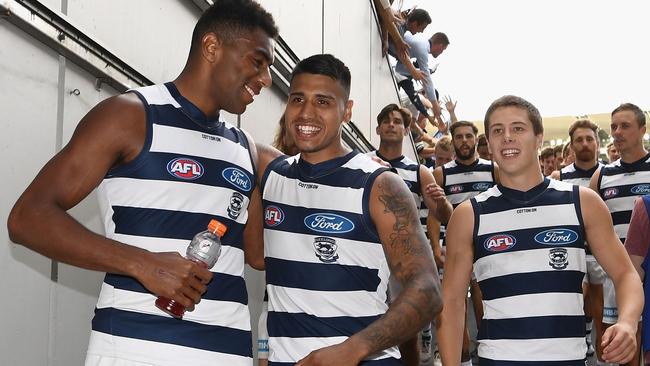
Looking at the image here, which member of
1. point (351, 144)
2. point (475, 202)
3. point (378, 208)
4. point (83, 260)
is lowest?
point (83, 260)

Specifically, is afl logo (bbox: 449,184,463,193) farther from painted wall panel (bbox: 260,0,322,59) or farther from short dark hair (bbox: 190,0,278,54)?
short dark hair (bbox: 190,0,278,54)

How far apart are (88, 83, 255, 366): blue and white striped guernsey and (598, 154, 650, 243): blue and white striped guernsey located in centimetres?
560

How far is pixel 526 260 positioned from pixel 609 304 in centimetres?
419

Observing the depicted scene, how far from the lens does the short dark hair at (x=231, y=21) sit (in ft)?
10.7

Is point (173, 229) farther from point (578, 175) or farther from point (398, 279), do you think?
point (578, 175)

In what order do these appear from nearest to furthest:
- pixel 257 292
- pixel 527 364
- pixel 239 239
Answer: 1. pixel 239 239
2. pixel 527 364
3. pixel 257 292

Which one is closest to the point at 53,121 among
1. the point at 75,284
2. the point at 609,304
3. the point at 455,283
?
the point at 75,284

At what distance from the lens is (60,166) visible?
2672mm

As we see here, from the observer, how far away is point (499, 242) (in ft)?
12.8

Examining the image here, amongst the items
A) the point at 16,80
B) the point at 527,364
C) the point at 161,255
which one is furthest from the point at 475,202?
the point at 16,80

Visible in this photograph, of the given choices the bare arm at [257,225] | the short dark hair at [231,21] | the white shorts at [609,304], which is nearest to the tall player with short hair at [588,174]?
the white shorts at [609,304]

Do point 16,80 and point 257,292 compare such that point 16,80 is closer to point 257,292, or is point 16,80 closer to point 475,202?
point 475,202

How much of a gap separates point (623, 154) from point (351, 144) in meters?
3.47

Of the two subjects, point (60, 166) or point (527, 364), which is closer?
point (60, 166)
